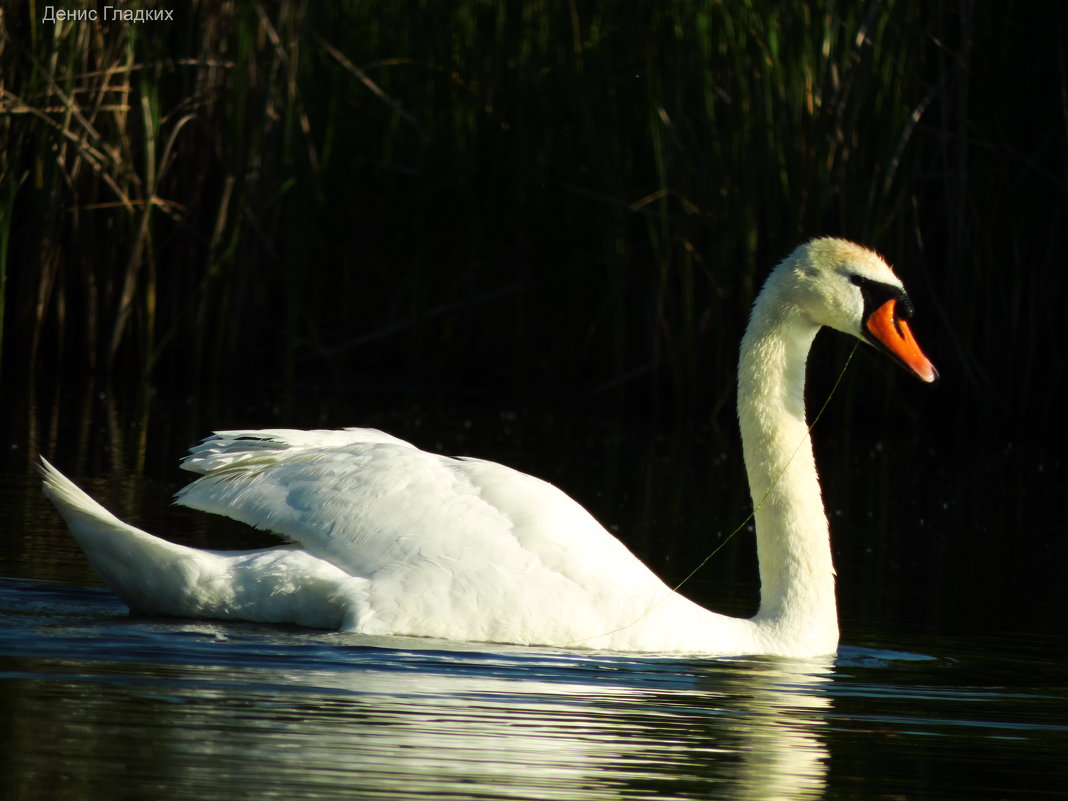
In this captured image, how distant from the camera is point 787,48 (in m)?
11.6

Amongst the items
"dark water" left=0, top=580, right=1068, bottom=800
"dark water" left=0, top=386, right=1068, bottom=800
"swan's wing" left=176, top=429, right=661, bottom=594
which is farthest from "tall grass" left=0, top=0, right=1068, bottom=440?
"dark water" left=0, top=580, right=1068, bottom=800

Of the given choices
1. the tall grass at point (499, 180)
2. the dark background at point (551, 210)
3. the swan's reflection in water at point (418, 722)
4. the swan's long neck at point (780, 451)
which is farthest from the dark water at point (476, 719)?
the tall grass at point (499, 180)

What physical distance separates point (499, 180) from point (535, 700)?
919cm

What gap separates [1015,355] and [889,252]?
1077 millimetres

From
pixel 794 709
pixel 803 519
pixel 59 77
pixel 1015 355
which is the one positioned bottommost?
pixel 794 709

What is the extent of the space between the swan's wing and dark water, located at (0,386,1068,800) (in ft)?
0.93

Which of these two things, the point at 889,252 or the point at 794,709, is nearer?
the point at 794,709

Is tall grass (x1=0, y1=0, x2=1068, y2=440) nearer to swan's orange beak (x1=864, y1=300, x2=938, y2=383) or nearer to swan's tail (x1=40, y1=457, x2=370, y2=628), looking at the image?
swan's orange beak (x1=864, y1=300, x2=938, y2=383)

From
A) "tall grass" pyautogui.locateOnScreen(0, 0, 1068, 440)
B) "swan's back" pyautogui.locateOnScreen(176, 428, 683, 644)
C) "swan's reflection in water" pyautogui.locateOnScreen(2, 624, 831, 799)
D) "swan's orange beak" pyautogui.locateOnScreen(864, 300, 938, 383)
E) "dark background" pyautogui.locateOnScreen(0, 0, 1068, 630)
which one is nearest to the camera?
"swan's reflection in water" pyautogui.locateOnScreen(2, 624, 831, 799)

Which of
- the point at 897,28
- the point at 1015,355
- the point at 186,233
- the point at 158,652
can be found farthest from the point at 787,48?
the point at 158,652

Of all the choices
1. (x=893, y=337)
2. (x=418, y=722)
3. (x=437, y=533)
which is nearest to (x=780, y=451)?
(x=893, y=337)

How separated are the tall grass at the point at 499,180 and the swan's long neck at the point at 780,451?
17.6 feet

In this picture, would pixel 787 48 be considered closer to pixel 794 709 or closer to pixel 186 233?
pixel 186 233

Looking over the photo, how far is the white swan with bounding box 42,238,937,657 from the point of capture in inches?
221
